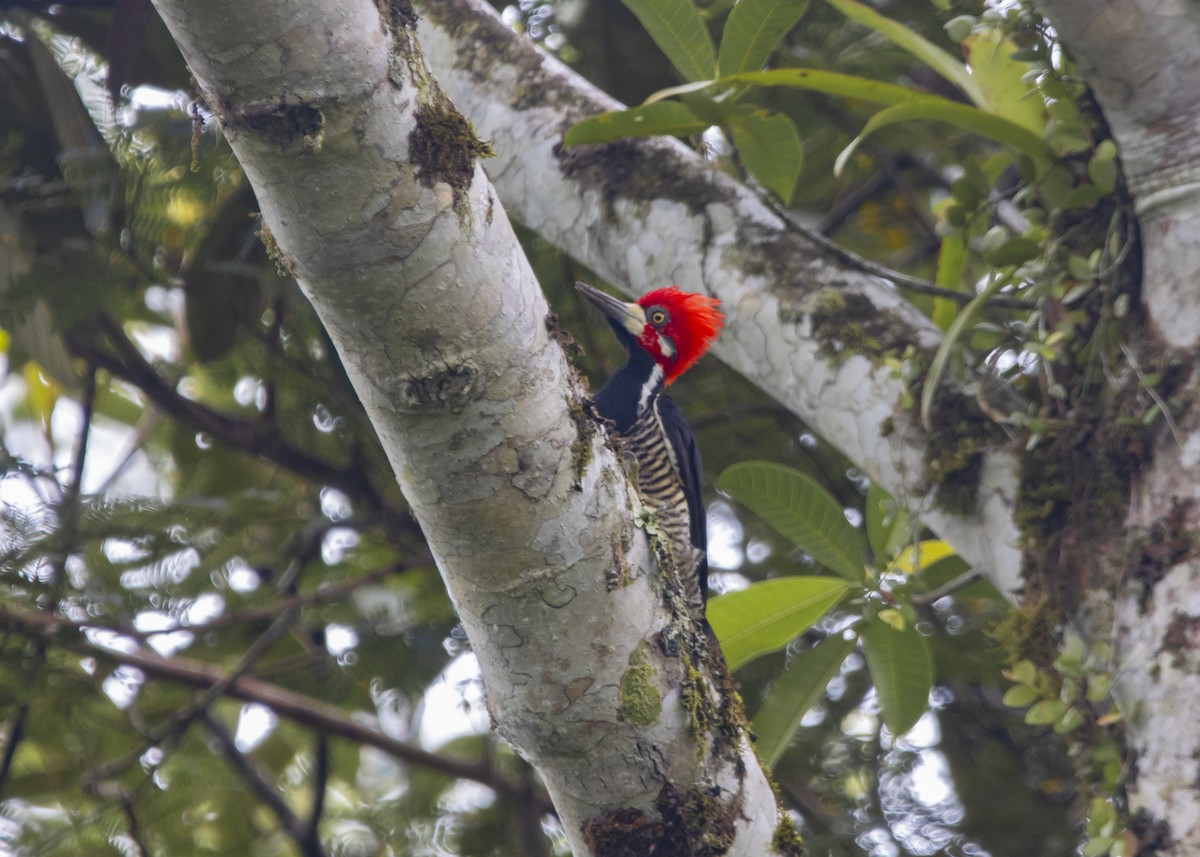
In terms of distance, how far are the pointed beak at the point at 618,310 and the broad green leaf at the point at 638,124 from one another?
1080 millimetres

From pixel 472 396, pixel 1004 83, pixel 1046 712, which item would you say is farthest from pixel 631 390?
pixel 472 396

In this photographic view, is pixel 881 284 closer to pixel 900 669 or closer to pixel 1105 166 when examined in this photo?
pixel 1105 166

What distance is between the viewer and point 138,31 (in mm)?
2820

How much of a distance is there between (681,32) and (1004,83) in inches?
27.0

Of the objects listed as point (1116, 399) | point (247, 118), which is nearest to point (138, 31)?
point (247, 118)

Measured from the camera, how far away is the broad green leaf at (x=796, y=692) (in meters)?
2.48

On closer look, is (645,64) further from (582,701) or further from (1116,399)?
(582,701)

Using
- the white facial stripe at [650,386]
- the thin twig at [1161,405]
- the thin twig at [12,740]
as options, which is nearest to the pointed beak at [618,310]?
the white facial stripe at [650,386]

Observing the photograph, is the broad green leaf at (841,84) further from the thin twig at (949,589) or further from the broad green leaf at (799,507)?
the thin twig at (949,589)

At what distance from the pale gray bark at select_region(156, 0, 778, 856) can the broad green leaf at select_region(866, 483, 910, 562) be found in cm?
60

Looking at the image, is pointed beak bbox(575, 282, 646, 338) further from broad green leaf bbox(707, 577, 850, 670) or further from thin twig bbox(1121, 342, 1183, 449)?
thin twig bbox(1121, 342, 1183, 449)

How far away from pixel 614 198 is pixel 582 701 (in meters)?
1.31

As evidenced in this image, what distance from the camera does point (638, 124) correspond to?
2.42 m

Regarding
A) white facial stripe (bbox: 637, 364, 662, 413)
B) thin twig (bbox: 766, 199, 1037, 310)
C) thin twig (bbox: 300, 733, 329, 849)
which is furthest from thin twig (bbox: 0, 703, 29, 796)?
thin twig (bbox: 766, 199, 1037, 310)
